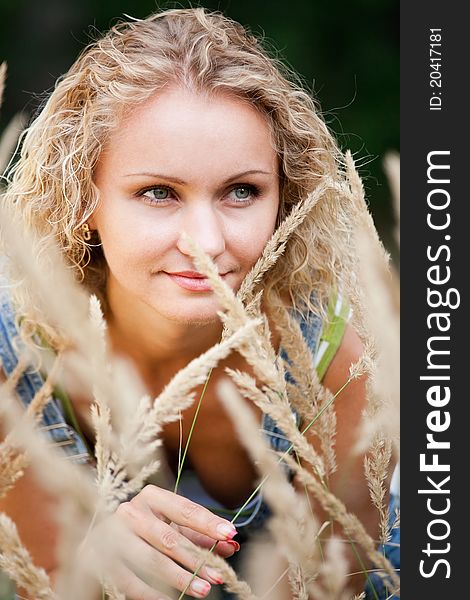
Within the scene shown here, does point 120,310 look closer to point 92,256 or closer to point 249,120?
point 92,256

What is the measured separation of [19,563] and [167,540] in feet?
1.26

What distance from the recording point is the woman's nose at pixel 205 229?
4.44 feet

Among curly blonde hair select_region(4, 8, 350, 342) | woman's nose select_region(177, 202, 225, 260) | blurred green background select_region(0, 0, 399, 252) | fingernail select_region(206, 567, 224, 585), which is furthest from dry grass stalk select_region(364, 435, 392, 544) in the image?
blurred green background select_region(0, 0, 399, 252)

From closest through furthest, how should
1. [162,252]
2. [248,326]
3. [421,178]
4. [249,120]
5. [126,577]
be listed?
[248,326]
[126,577]
[421,178]
[162,252]
[249,120]

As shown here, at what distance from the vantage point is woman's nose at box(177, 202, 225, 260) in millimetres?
1354

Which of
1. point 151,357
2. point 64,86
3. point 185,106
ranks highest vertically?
point 64,86

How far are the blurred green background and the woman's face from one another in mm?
4128

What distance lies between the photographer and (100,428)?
32.2 inches

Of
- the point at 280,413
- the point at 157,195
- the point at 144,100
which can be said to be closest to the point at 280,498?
the point at 280,413

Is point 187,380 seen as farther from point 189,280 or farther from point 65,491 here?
point 189,280

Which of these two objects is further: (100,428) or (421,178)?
(421,178)

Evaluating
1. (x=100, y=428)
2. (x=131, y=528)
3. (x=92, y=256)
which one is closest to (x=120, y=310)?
(x=92, y=256)

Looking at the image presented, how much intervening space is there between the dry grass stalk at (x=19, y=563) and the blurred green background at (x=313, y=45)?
4.93 metres

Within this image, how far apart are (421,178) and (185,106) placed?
41 cm
